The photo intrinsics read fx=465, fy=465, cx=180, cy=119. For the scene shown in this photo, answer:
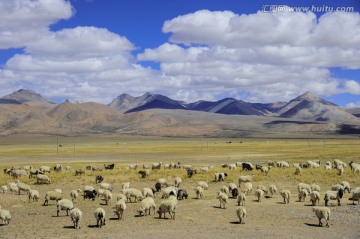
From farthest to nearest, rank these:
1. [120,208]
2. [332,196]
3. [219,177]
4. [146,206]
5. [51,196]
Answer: [219,177] < [51,196] < [332,196] < [146,206] < [120,208]

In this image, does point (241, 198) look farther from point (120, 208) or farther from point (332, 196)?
point (120, 208)

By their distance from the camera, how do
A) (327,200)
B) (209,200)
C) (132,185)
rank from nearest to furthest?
(327,200), (209,200), (132,185)

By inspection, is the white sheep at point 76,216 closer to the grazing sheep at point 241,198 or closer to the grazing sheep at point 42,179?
the grazing sheep at point 241,198

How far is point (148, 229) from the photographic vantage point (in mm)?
23156

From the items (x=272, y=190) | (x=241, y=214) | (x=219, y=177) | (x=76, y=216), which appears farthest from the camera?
(x=219, y=177)

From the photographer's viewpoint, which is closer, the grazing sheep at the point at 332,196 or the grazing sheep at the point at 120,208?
the grazing sheep at the point at 120,208

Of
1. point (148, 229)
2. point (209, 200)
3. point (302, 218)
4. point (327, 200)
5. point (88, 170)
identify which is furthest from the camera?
point (88, 170)

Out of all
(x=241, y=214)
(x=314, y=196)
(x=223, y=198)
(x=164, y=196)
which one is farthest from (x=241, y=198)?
(x=164, y=196)

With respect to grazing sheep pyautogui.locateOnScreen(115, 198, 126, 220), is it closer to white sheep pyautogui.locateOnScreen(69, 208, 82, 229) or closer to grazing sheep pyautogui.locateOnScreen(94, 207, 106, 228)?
grazing sheep pyautogui.locateOnScreen(94, 207, 106, 228)

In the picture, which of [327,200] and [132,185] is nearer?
[327,200]

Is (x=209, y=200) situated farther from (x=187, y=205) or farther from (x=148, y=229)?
(x=148, y=229)

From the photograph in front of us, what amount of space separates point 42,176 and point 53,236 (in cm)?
2040

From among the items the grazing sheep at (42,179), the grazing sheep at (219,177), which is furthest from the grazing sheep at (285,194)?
the grazing sheep at (42,179)

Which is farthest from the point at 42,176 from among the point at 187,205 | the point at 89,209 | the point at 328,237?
the point at 328,237
